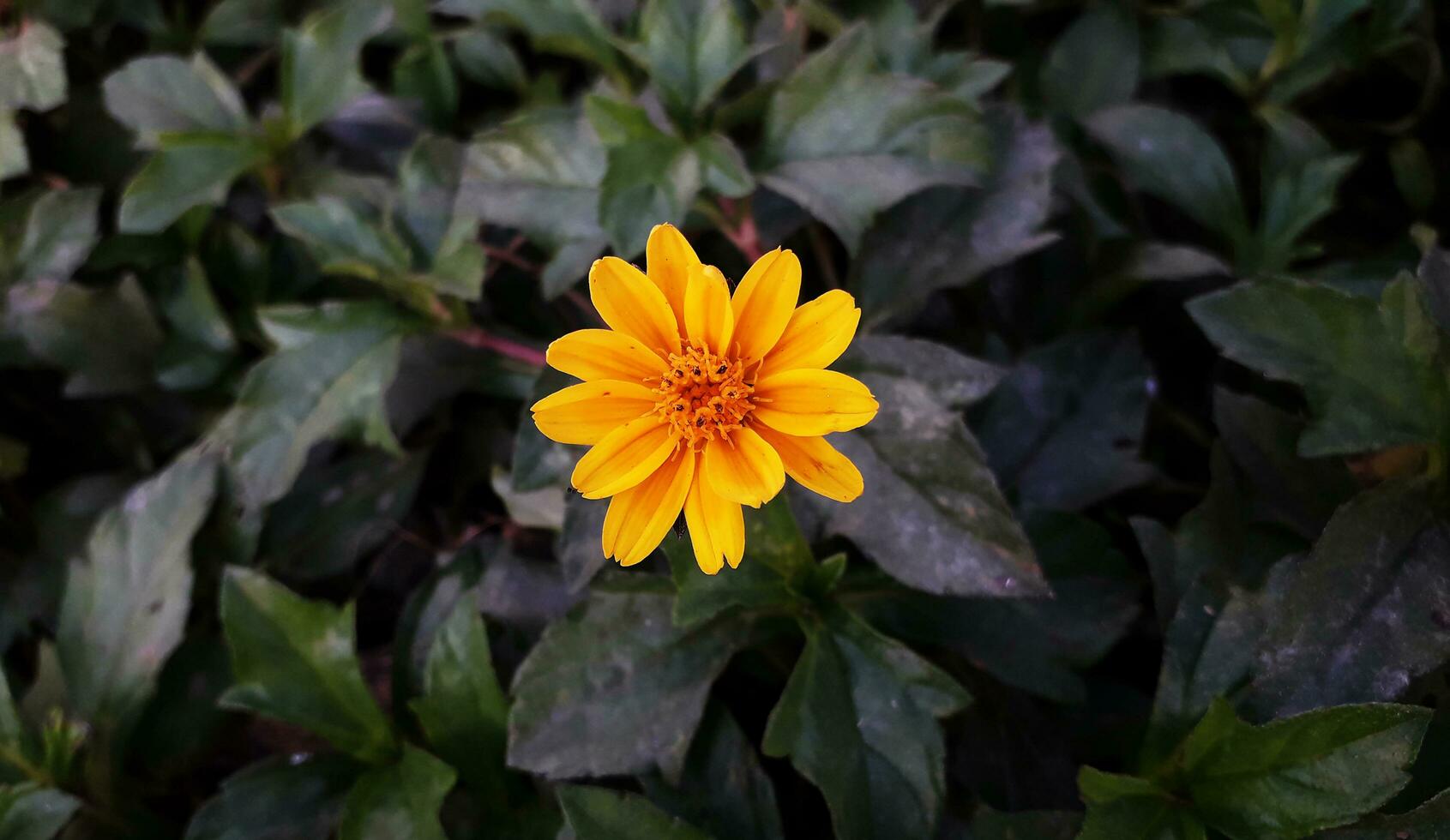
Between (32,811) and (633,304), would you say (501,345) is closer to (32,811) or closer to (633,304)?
(633,304)

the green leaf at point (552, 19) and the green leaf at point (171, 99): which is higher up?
the green leaf at point (552, 19)

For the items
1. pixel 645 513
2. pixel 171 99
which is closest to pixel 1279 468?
pixel 645 513

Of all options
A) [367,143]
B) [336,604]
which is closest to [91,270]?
[367,143]

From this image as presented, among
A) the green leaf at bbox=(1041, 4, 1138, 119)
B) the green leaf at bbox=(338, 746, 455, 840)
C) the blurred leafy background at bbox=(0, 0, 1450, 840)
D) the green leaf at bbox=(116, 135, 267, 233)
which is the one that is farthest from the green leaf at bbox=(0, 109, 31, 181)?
the green leaf at bbox=(1041, 4, 1138, 119)

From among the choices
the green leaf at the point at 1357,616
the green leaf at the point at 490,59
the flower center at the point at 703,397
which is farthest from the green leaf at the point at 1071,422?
the green leaf at the point at 490,59

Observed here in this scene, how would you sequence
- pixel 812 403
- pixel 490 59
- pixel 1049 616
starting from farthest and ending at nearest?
pixel 490 59 < pixel 1049 616 < pixel 812 403

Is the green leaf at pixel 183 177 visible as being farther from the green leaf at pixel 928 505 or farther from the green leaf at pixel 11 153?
the green leaf at pixel 928 505

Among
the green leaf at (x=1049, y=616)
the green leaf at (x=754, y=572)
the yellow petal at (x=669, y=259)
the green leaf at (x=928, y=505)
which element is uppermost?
the yellow petal at (x=669, y=259)
